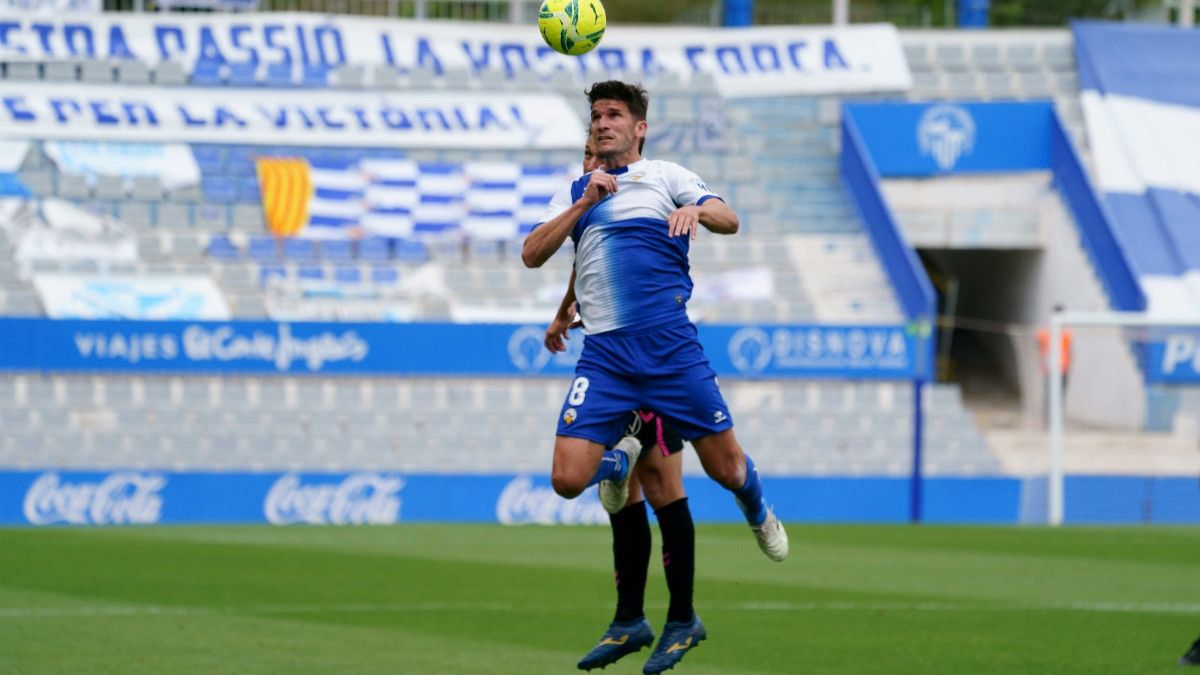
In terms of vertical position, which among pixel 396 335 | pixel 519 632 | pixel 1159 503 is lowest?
pixel 1159 503

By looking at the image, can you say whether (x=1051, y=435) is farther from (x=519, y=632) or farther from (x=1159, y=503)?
(x=519, y=632)

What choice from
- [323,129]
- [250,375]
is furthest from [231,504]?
[323,129]

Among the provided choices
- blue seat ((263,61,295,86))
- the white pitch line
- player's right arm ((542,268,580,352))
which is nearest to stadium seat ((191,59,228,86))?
blue seat ((263,61,295,86))

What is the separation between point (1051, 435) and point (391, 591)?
30.7 feet

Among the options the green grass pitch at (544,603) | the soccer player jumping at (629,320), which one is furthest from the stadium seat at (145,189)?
the soccer player jumping at (629,320)

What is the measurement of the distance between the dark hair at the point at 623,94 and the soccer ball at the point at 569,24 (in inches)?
22.6

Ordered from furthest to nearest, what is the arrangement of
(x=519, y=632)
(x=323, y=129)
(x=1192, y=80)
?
(x=1192, y=80)
(x=323, y=129)
(x=519, y=632)

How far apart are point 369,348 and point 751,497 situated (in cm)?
1255

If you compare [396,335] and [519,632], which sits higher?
[519,632]

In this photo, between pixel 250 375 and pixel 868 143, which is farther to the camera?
pixel 868 143

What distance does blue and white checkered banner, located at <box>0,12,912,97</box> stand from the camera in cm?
2350

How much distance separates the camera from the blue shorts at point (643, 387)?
638cm

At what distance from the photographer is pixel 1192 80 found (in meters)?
25.7

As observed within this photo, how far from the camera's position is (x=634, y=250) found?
643cm
